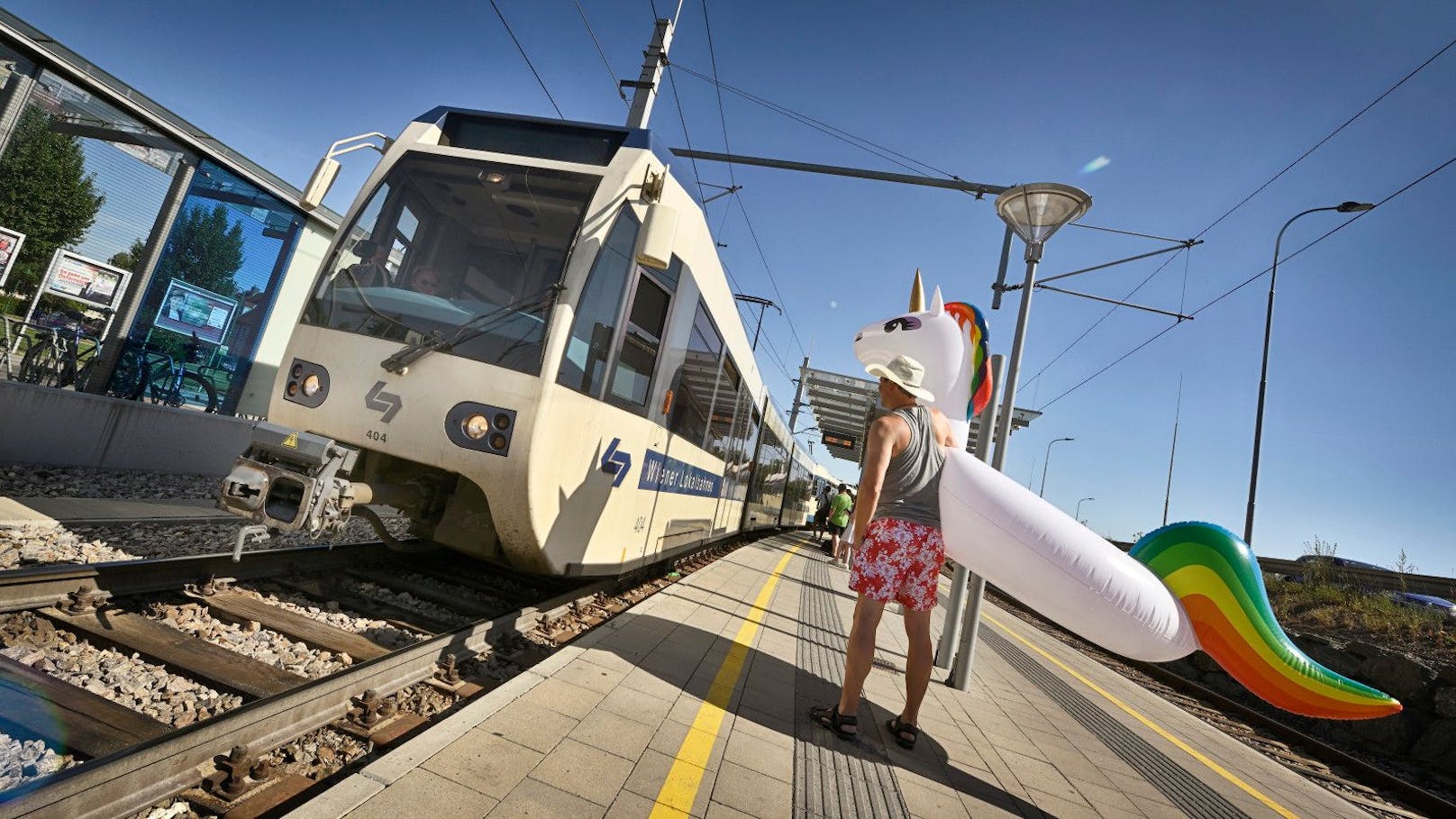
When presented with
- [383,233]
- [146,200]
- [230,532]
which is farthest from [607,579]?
[146,200]

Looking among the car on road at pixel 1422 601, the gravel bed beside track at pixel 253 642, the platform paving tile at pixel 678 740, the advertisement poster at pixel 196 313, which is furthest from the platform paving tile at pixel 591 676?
the car on road at pixel 1422 601

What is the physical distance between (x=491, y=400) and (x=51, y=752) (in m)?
2.18

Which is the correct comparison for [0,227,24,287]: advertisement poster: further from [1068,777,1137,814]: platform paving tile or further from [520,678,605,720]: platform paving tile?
[1068,777,1137,814]: platform paving tile


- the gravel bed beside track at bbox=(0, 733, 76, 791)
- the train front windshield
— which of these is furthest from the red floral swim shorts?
the gravel bed beside track at bbox=(0, 733, 76, 791)

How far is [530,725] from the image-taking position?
274 cm

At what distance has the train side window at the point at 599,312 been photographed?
158 inches

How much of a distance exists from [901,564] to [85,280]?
10.5m

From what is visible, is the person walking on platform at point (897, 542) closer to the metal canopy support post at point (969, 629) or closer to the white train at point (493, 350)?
the white train at point (493, 350)

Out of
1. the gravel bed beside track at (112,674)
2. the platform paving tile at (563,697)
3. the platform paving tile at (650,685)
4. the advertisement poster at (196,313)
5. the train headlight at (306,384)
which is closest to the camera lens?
the gravel bed beside track at (112,674)

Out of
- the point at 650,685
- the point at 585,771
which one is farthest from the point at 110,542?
the point at 585,771

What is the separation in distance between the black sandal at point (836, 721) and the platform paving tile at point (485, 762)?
5.79 feet

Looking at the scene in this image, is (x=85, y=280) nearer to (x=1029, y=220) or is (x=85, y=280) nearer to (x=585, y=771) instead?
(x=585, y=771)

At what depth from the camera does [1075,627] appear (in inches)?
128

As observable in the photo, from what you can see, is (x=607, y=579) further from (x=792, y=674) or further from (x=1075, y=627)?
(x=1075, y=627)
